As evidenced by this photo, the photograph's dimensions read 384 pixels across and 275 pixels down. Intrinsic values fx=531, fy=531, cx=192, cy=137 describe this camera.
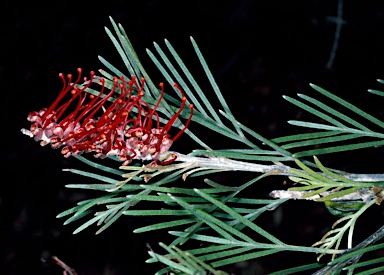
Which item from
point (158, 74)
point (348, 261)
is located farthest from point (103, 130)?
point (158, 74)

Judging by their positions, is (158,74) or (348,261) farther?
(158,74)

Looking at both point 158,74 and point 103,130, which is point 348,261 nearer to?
point 103,130

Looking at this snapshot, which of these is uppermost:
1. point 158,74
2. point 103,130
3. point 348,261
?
point 158,74

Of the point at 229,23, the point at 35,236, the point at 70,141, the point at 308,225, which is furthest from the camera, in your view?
the point at 229,23

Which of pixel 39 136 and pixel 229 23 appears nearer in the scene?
pixel 39 136

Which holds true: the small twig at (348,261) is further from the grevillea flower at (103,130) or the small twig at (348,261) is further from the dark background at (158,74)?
the dark background at (158,74)

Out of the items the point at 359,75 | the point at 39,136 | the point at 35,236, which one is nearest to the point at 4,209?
the point at 35,236

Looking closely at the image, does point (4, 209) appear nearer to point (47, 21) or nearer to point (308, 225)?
point (47, 21)

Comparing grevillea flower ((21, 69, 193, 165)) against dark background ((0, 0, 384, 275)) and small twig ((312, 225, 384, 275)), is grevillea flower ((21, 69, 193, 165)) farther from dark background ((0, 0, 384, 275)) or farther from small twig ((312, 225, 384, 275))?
dark background ((0, 0, 384, 275))

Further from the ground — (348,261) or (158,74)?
(158,74)
